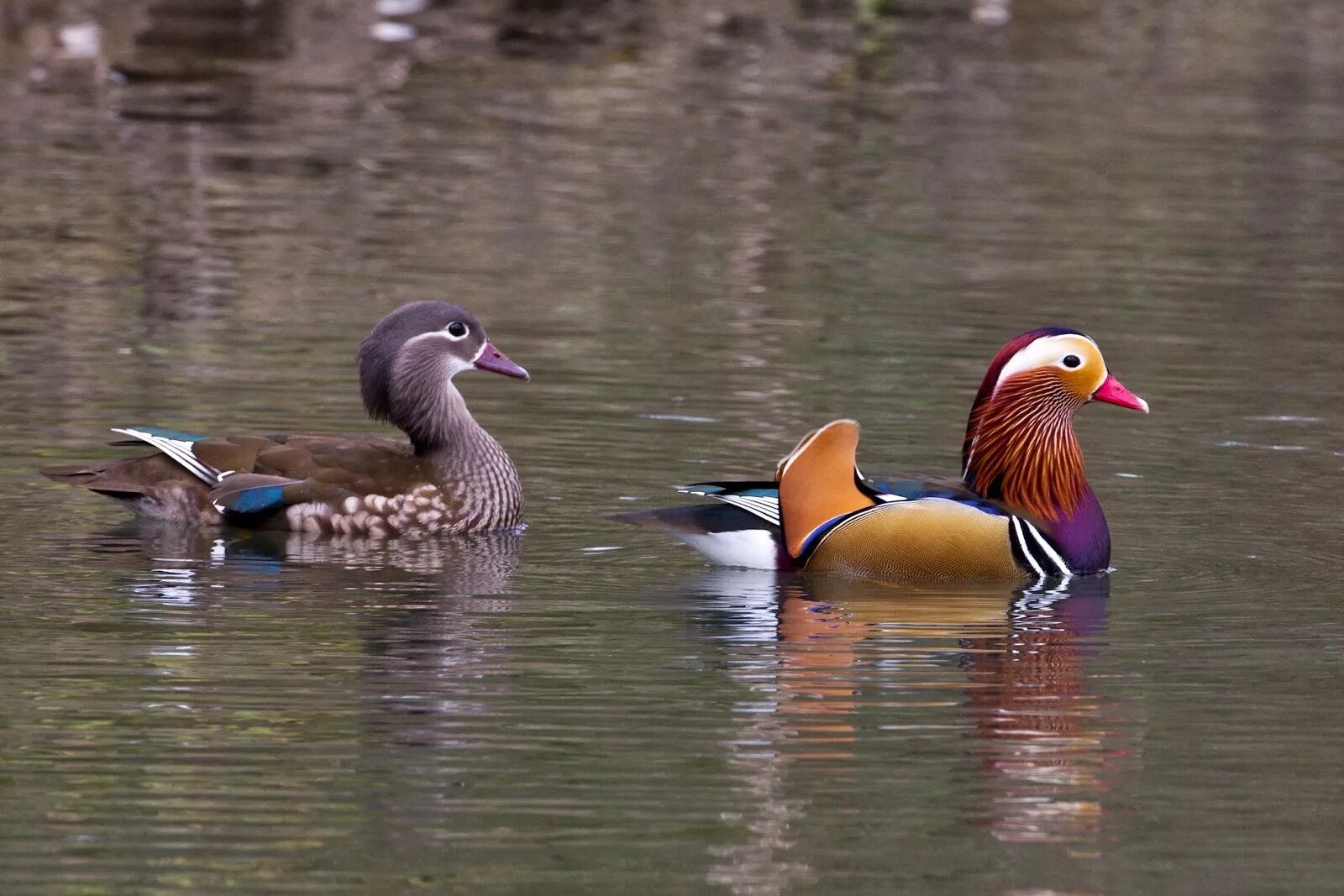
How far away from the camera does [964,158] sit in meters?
22.9

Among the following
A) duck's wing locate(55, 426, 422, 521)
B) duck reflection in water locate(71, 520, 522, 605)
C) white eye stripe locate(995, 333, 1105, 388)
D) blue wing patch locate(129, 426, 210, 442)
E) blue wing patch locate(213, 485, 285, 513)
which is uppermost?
white eye stripe locate(995, 333, 1105, 388)

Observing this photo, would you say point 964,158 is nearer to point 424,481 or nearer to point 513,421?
point 513,421

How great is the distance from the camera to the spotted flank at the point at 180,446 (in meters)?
10.2

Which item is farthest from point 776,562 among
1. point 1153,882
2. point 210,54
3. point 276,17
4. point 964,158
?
point 276,17

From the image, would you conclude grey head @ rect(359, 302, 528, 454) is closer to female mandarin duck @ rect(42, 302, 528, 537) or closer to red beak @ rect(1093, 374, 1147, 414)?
female mandarin duck @ rect(42, 302, 528, 537)

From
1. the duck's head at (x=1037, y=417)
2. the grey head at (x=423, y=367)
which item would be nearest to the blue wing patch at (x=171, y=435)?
the grey head at (x=423, y=367)

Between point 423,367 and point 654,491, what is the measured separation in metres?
1.11

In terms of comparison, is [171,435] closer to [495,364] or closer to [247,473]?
[247,473]

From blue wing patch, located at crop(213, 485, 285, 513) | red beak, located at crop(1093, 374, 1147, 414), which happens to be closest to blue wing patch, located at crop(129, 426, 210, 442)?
blue wing patch, located at crop(213, 485, 285, 513)

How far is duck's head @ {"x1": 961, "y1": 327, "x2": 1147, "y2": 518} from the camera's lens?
9.80 m

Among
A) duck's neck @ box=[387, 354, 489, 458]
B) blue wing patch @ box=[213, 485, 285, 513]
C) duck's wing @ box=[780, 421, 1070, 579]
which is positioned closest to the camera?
duck's wing @ box=[780, 421, 1070, 579]

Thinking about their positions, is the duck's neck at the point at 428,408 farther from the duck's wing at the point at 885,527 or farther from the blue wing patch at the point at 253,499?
the duck's wing at the point at 885,527

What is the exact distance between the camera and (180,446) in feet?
33.7

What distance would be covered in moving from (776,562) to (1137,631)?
1525 mm
